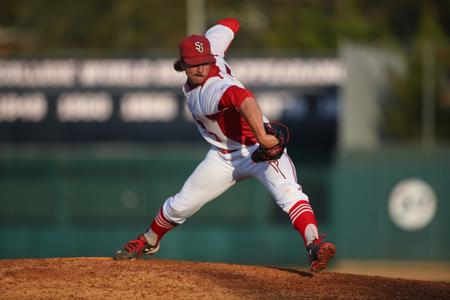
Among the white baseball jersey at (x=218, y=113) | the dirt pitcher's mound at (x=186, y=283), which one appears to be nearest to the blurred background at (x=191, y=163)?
the dirt pitcher's mound at (x=186, y=283)

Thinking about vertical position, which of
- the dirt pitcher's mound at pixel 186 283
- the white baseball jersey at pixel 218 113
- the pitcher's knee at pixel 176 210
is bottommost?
the dirt pitcher's mound at pixel 186 283

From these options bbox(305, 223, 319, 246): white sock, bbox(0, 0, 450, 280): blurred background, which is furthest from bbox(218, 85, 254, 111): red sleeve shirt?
bbox(0, 0, 450, 280): blurred background

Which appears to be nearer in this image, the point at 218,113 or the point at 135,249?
the point at 218,113

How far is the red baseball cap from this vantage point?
7.26 metres

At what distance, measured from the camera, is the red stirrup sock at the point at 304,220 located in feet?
24.2

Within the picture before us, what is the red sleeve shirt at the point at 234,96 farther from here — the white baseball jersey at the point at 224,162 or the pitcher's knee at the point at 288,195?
the pitcher's knee at the point at 288,195

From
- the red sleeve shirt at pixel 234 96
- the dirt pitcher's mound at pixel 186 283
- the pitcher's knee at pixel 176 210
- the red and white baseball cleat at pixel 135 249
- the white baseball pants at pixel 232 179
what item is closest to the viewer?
the red sleeve shirt at pixel 234 96

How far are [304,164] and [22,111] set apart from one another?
15.9 feet

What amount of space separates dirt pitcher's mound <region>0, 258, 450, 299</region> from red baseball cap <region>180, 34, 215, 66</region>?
1.54 m

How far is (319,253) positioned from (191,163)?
1006 centimetres

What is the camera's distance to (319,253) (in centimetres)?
716

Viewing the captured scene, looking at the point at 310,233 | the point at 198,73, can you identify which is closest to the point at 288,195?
the point at 310,233

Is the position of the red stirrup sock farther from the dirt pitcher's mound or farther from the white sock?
the dirt pitcher's mound

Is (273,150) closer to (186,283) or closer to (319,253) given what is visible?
(319,253)
